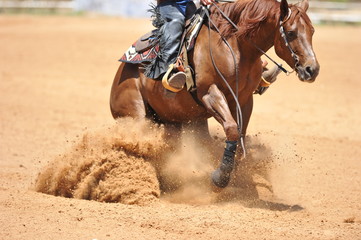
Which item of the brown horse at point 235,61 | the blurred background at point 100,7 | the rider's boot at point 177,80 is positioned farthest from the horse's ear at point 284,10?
the blurred background at point 100,7

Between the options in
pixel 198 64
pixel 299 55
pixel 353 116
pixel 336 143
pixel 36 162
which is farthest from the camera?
pixel 353 116

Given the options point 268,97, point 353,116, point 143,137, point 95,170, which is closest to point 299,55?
point 143,137

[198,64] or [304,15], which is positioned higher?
[304,15]

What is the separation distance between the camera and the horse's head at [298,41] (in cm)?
560

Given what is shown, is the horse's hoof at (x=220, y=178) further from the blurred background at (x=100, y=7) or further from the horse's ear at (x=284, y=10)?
the blurred background at (x=100, y=7)

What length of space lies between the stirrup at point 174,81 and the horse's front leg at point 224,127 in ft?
0.95

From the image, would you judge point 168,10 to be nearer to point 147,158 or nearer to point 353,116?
point 147,158

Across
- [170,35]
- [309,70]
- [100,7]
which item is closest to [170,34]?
[170,35]

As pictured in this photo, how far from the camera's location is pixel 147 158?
6789 mm

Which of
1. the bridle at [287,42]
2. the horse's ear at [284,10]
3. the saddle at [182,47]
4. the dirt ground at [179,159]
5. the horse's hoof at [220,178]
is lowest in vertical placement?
the dirt ground at [179,159]

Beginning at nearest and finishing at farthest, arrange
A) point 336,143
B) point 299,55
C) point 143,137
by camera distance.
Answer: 1. point 299,55
2. point 143,137
3. point 336,143

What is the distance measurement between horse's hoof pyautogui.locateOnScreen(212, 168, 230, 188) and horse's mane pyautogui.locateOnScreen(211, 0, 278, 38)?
145cm

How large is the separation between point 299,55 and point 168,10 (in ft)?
5.48

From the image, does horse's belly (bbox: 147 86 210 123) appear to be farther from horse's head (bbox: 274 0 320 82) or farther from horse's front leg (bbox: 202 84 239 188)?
horse's head (bbox: 274 0 320 82)
